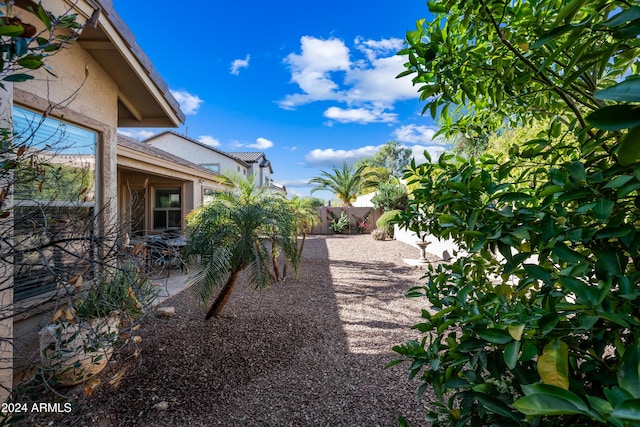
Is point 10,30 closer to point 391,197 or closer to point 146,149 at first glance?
point 146,149

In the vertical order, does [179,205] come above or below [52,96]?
below

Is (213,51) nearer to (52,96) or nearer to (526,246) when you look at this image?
(52,96)

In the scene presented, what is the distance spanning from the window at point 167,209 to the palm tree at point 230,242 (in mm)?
6773

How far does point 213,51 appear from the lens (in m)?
11.6

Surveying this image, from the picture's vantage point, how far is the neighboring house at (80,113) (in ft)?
9.84

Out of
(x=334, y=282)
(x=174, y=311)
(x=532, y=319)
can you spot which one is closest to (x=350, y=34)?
(x=334, y=282)

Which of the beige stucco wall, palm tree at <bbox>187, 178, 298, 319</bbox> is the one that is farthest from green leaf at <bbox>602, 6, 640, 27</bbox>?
palm tree at <bbox>187, 178, 298, 319</bbox>

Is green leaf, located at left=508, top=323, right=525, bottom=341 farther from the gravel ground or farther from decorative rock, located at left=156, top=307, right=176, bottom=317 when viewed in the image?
decorative rock, located at left=156, top=307, right=176, bottom=317

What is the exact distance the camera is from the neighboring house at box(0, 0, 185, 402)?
300cm

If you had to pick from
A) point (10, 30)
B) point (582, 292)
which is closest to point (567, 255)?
point (582, 292)

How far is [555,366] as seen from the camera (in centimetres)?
72

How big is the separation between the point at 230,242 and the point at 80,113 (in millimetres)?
2611

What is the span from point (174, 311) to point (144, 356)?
183cm

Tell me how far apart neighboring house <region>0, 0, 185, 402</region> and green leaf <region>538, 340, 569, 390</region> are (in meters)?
3.26
